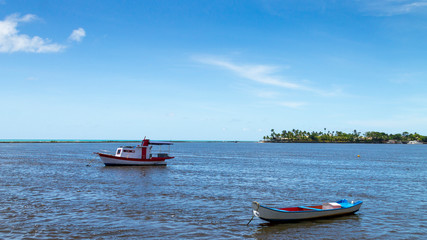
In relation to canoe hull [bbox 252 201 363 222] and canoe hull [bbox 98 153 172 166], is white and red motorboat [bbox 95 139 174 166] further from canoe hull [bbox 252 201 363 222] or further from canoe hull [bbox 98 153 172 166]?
canoe hull [bbox 252 201 363 222]

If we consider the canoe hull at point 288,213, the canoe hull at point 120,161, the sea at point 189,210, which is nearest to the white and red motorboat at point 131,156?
the canoe hull at point 120,161

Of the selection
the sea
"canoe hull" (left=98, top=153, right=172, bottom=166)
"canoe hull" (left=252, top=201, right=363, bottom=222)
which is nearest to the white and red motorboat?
"canoe hull" (left=98, top=153, right=172, bottom=166)

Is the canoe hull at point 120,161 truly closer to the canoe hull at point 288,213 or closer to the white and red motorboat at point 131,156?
the white and red motorboat at point 131,156

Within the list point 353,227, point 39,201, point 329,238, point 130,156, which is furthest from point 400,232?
point 130,156

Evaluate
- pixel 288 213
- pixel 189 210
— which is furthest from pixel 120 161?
pixel 288 213

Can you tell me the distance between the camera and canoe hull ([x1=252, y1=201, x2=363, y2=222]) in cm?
2123

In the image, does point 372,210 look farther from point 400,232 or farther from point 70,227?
point 70,227

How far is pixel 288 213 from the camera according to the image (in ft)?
72.5

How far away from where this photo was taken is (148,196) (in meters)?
32.4

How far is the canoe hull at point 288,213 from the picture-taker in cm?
2123

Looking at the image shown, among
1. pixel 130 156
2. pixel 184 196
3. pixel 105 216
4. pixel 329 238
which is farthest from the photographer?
pixel 130 156

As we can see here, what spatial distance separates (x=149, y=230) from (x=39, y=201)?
1350 centimetres

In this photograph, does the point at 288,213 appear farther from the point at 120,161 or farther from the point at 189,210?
the point at 120,161

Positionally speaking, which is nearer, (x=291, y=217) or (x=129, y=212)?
(x=291, y=217)
